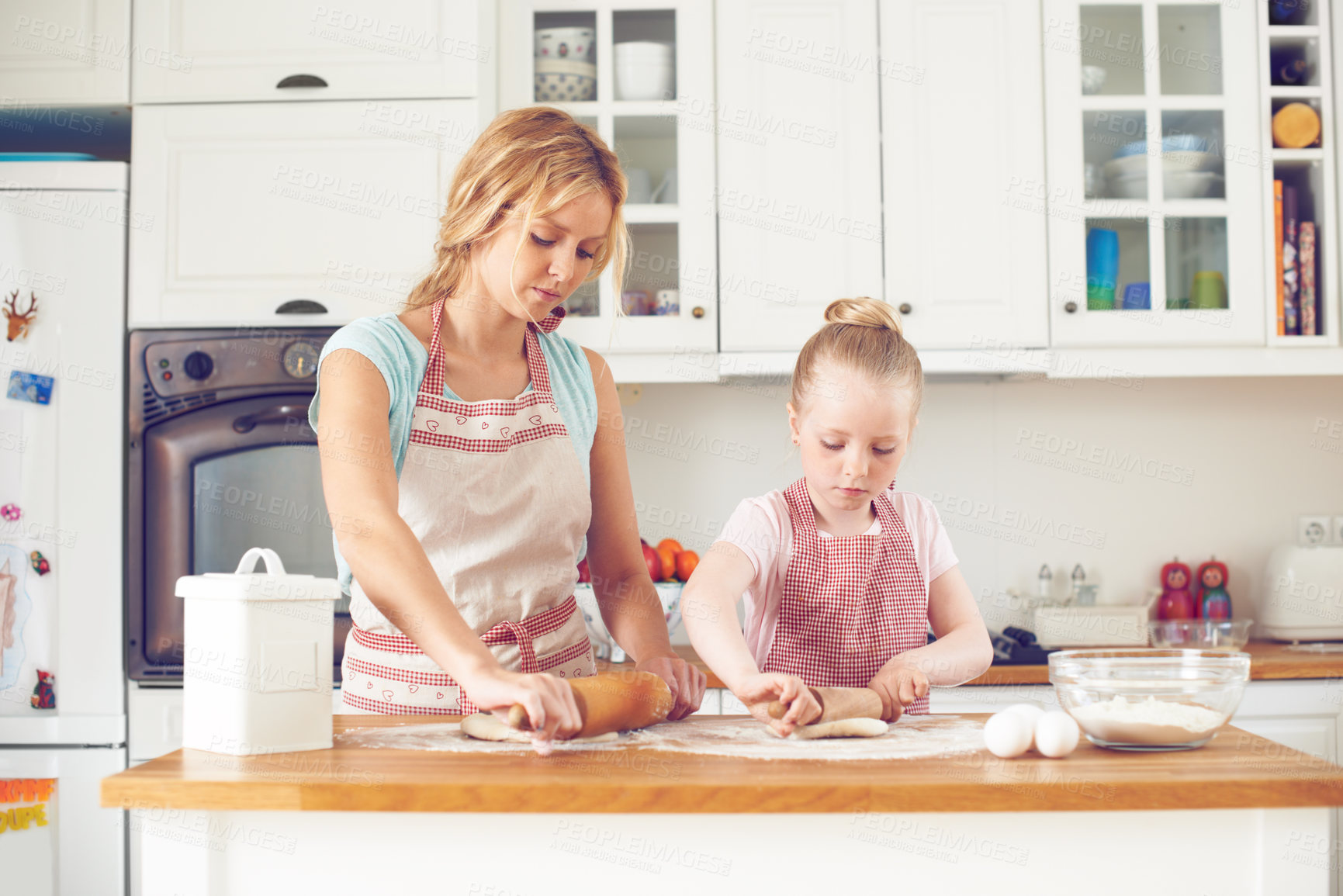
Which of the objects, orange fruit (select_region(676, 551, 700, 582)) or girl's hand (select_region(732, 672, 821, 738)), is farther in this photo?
orange fruit (select_region(676, 551, 700, 582))

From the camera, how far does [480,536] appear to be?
46.2 inches

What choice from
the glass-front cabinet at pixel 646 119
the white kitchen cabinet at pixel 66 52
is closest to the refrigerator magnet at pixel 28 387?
the white kitchen cabinet at pixel 66 52

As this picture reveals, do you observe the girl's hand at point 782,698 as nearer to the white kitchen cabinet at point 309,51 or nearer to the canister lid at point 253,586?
the canister lid at point 253,586

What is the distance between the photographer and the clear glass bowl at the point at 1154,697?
2.84ft

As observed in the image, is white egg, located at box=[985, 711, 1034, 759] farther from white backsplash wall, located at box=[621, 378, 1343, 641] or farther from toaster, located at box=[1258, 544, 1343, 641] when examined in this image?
toaster, located at box=[1258, 544, 1343, 641]

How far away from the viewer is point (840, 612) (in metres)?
1.23

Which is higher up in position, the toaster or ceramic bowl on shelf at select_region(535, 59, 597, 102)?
ceramic bowl on shelf at select_region(535, 59, 597, 102)

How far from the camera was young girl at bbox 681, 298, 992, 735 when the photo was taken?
44.8 inches

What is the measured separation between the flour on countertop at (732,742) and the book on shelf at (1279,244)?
1.64 meters

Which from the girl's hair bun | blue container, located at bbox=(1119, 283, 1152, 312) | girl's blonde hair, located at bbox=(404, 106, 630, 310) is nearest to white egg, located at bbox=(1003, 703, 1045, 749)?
the girl's hair bun

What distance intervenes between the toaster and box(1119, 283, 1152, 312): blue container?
2.07ft

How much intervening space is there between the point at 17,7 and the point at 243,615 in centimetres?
183

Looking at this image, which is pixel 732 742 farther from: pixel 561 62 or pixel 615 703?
pixel 561 62

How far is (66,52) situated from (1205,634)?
249cm
